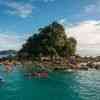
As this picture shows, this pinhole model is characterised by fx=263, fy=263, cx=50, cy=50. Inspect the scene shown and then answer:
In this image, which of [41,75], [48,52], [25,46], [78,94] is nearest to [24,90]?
[78,94]

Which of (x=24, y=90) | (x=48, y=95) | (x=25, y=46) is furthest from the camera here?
(x=25, y=46)

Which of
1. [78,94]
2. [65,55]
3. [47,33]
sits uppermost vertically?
[47,33]

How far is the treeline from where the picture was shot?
4668 inches

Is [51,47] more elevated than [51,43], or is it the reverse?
[51,43]

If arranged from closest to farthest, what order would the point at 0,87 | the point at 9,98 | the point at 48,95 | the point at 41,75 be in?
the point at 9,98
the point at 48,95
the point at 0,87
the point at 41,75

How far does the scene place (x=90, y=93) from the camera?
43.2m

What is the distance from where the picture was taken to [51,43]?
118812mm

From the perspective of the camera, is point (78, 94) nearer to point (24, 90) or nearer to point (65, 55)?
point (24, 90)

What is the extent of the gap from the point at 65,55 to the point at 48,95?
81.2 metres

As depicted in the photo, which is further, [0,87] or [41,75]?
[41,75]

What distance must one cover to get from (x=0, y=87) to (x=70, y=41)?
250 feet

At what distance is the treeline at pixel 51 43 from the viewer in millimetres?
118562

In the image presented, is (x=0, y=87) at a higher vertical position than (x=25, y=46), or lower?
lower

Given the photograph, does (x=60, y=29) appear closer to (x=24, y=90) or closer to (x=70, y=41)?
(x=70, y=41)
